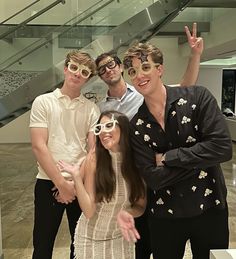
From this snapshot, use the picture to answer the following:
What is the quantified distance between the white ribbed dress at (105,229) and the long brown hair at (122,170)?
0.03m

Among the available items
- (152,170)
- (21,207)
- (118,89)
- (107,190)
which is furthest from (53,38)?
(152,170)

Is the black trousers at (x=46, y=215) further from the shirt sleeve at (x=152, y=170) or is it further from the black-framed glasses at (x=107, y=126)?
the shirt sleeve at (x=152, y=170)

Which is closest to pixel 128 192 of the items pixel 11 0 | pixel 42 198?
pixel 42 198

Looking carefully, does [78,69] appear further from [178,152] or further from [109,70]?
[178,152]

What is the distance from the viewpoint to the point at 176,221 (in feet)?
5.32

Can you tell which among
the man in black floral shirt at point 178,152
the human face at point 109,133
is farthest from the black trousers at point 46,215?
the man in black floral shirt at point 178,152

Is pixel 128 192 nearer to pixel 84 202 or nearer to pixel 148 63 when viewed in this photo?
pixel 84 202

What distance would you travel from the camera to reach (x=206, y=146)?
1491 mm

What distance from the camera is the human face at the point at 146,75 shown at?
158 cm

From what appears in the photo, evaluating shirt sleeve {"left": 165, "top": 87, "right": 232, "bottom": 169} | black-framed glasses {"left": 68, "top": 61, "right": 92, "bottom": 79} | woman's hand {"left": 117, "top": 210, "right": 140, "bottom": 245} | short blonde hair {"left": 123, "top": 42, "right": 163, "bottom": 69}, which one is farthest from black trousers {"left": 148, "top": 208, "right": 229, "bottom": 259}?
black-framed glasses {"left": 68, "top": 61, "right": 92, "bottom": 79}

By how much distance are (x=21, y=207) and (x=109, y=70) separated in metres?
2.83

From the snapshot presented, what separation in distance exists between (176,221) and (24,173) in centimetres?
509

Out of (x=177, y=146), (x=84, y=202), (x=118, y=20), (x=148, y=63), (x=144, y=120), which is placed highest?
(x=118, y=20)

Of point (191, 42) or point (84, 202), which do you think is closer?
point (84, 202)
